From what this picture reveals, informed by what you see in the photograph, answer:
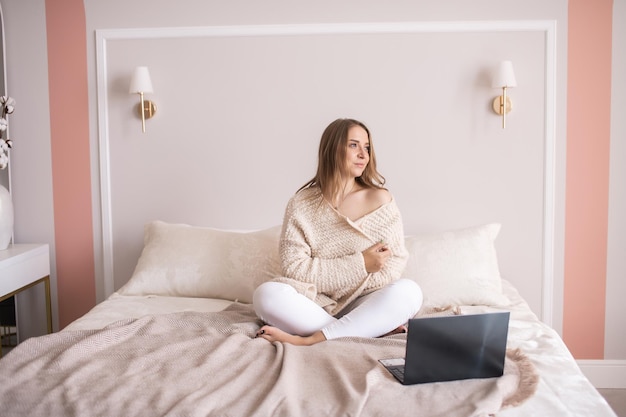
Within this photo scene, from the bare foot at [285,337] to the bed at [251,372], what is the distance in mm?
62

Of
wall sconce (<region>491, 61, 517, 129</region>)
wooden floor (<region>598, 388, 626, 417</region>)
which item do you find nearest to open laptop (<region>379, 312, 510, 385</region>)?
wooden floor (<region>598, 388, 626, 417</region>)

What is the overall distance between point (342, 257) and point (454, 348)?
0.77 meters

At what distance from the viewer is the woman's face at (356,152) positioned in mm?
2236

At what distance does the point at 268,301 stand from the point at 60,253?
4.87ft

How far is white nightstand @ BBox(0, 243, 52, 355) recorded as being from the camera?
8.38 feet

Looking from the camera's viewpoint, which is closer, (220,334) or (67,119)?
(220,334)

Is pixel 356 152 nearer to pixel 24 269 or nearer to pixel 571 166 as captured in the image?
pixel 571 166

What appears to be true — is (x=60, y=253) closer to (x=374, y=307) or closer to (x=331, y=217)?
(x=331, y=217)

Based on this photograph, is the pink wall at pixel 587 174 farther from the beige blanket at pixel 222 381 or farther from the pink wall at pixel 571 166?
the beige blanket at pixel 222 381

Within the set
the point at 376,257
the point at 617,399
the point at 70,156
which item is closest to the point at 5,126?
the point at 70,156

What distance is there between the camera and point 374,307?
1.93 m

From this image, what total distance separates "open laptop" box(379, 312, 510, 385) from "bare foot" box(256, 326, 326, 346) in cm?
40

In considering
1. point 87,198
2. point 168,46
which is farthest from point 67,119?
point 168,46

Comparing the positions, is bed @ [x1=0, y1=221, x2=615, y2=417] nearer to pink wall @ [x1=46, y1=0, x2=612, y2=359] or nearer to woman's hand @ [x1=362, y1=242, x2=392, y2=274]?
woman's hand @ [x1=362, y1=242, x2=392, y2=274]
